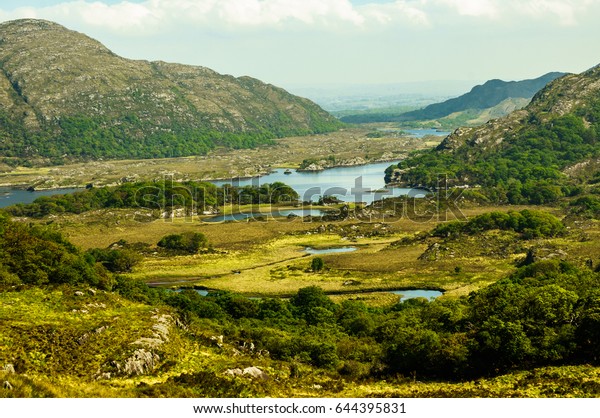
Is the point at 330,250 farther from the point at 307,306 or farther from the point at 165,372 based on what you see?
the point at 165,372

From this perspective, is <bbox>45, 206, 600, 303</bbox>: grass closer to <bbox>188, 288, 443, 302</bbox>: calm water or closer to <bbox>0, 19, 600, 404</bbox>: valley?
<bbox>0, 19, 600, 404</bbox>: valley

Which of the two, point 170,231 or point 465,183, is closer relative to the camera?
point 170,231

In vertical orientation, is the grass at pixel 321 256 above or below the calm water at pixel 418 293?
above

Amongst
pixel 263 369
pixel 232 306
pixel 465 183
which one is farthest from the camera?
pixel 465 183

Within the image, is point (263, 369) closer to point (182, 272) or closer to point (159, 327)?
point (159, 327)

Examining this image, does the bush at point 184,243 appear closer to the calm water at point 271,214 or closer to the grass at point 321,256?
the grass at point 321,256

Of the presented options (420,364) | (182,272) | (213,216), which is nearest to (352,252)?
(182,272)

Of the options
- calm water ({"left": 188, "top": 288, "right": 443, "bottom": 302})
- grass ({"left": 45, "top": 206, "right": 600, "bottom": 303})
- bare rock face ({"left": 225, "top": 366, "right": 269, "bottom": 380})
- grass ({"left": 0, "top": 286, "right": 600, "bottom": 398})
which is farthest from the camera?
grass ({"left": 45, "top": 206, "right": 600, "bottom": 303})

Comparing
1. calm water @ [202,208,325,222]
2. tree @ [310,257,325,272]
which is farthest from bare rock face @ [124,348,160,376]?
calm water @ [202,208,325,222]

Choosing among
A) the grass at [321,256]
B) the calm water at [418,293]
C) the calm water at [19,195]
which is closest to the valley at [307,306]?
the grass at [321,256]
